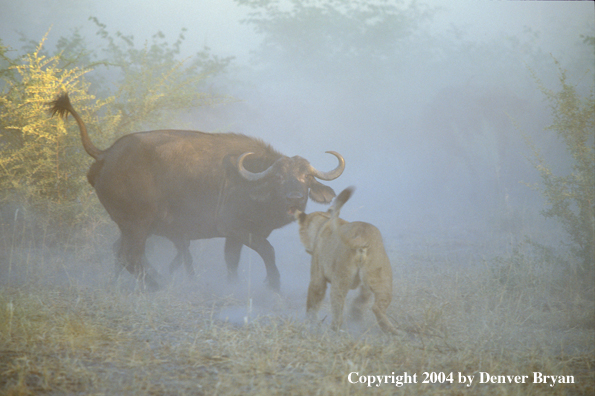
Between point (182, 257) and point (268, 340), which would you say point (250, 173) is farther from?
point (268, 340)

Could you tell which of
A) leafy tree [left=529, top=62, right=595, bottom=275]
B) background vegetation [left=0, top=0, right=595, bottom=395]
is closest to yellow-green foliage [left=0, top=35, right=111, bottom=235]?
background vegetation [left=0, top=0, right=595, bottom=395]

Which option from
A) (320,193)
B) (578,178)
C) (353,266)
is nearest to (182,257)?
(320,193)

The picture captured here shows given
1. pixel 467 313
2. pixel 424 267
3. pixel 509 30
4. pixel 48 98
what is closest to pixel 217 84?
pixel 509 30

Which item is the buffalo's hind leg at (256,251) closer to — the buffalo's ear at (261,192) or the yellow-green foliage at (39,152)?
the buffalo's ear at (261,192)

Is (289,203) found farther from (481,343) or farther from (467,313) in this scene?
(481,343)

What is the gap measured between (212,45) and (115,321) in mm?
24287

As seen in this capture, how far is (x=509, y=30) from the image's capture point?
24641 millimetres

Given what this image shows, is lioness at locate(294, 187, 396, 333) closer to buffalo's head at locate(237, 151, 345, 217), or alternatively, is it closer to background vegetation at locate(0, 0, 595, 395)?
background vegetation at locate(0, 0, 595, 395)
